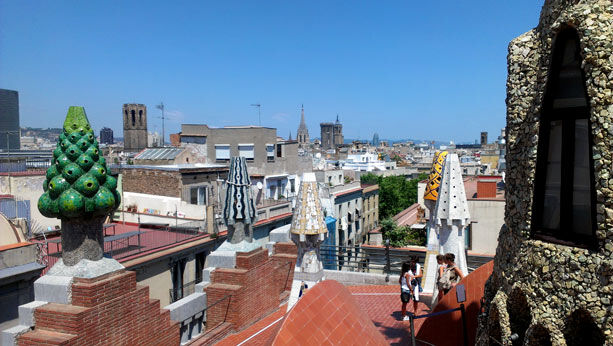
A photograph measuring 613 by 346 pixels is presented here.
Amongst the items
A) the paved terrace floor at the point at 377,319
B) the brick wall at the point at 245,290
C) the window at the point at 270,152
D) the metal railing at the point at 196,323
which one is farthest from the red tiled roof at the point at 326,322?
the window at the point at 270,152

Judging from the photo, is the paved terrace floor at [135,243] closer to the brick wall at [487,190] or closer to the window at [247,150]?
the brick wall at [487,190]

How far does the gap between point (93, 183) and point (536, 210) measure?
246 inches

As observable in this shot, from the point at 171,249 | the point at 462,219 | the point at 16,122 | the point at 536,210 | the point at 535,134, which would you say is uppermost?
the point at 16,122

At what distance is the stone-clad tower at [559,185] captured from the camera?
4383 mm

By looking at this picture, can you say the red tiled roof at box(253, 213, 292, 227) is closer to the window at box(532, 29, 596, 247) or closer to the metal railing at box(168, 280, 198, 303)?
the metal railing at box(168, 280, 198, 303)

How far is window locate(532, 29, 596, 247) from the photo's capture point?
4.68 metres

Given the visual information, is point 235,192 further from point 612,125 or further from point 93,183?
point 612,125

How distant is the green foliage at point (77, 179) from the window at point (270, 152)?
3101cm

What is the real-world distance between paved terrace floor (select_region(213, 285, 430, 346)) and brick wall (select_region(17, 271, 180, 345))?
1.80m

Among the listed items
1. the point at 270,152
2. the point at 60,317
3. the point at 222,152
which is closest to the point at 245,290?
the point at 60,317

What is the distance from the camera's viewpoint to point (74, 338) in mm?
6578

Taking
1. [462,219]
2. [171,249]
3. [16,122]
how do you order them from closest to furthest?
[462,219] → [171,249] → [16,122]

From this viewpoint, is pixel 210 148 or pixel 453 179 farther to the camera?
pixel 210 148

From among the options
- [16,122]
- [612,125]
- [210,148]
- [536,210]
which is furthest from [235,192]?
[16,122]
